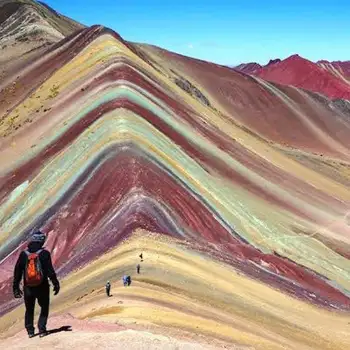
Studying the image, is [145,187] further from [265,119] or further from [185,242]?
[265,119]

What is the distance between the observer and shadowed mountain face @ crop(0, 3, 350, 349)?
16.4 metres

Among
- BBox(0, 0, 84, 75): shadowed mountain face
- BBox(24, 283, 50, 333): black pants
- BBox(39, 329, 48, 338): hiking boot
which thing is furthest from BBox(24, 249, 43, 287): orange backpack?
BBox(0, 0, 84, 75): shadowed mountain face

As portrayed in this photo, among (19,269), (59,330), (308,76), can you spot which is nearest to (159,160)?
(59,330)

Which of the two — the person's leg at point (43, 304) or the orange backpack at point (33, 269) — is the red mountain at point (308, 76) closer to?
the person's leg at point (43, 304)

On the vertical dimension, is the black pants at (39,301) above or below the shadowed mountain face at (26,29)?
below

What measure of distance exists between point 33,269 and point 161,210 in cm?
1307

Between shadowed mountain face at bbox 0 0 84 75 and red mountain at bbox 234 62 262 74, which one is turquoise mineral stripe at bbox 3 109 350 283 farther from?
red mountain at bbox 234 62 262 74

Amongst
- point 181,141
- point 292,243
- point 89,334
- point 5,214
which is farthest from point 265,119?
point 89,334

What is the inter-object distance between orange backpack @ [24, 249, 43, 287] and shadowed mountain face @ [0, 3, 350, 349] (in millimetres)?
2306

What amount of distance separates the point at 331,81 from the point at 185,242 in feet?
306

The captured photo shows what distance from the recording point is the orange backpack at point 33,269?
989cm

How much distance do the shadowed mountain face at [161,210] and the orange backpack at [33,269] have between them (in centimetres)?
231

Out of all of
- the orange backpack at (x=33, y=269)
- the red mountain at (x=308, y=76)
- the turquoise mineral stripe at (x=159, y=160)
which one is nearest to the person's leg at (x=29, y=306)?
the orange backpack at (x=33, y=269)

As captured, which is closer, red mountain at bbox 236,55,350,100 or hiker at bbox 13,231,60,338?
hiker at bbox 13,231,60,338
